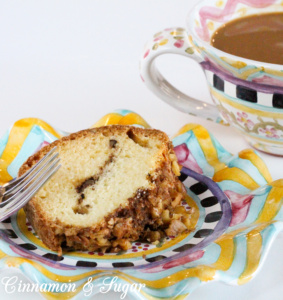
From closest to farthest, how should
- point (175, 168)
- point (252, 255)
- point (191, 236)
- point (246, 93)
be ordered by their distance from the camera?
1. point (252, 255)
2. point (191, 236)
3. point (175, 168)
4. point (246, 93)

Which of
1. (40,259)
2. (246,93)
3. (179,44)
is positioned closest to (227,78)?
(246,93)

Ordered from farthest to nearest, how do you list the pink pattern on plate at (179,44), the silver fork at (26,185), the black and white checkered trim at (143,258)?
the pink pattern on plate at (179,44) → the silver fork at (26,185) → the black and white checkered trim at (143,258)

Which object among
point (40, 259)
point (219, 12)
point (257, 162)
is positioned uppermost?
point (219, 12)

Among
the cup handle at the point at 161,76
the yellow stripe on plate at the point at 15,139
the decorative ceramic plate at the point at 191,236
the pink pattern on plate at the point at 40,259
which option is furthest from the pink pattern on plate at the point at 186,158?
the pink pattern on plate at the point at 40,259

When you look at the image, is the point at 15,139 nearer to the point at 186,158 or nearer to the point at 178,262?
the point at 186,158

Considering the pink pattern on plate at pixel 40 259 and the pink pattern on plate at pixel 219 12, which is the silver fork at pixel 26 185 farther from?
the pink pattern on plate at pixel 219 12

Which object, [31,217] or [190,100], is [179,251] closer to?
[31,217]

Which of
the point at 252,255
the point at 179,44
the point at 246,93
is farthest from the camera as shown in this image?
the point at 179,44

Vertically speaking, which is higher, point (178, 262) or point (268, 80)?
point (268, 80)
